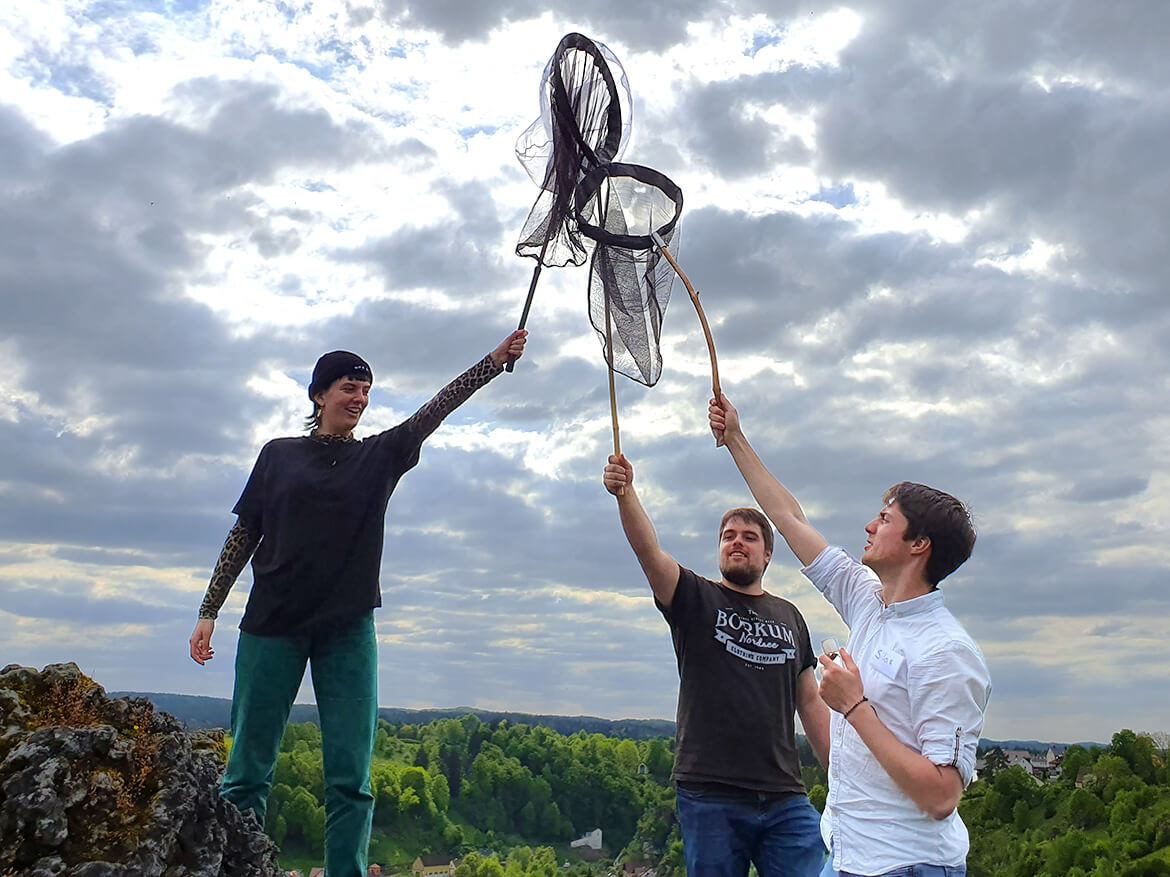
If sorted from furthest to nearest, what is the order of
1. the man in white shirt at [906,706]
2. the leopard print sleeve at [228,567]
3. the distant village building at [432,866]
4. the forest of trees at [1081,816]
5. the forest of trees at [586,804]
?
1. the distant village building at [432,866]
2. the forest of trees at [586,804]
3. the forest of trees at [1081,816]
4. the leopard print sleeve at [228,567]
5. the man in white shirt at [906,706]

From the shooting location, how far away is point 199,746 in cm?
559

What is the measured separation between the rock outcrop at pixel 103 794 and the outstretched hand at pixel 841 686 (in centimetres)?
265

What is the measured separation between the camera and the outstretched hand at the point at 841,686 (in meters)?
3.28

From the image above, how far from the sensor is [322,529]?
5086mm

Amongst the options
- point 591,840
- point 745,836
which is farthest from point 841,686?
point 591,840

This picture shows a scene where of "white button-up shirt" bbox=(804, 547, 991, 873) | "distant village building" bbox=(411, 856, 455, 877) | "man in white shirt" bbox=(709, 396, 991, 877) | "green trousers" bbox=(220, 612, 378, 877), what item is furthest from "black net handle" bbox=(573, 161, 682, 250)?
"distant village building" bbox=(411, 856, 455, 877)

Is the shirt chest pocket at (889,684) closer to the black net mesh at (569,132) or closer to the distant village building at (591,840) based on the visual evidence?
the black net mesh at (569,132)

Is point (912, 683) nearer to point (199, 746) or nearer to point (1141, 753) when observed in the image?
point (199, 746)

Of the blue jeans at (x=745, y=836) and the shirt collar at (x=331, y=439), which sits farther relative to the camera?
the shirt collar at (x=331, y=439)

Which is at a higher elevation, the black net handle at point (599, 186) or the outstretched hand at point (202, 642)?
the black net handle at point (599, 186)

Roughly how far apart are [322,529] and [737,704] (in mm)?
2212

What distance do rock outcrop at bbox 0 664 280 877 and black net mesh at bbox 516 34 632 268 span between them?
314cm

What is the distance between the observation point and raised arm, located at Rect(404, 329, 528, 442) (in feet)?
17.5

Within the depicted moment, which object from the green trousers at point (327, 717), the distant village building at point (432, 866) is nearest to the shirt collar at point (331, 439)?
the green trousers at point (327, 717)
